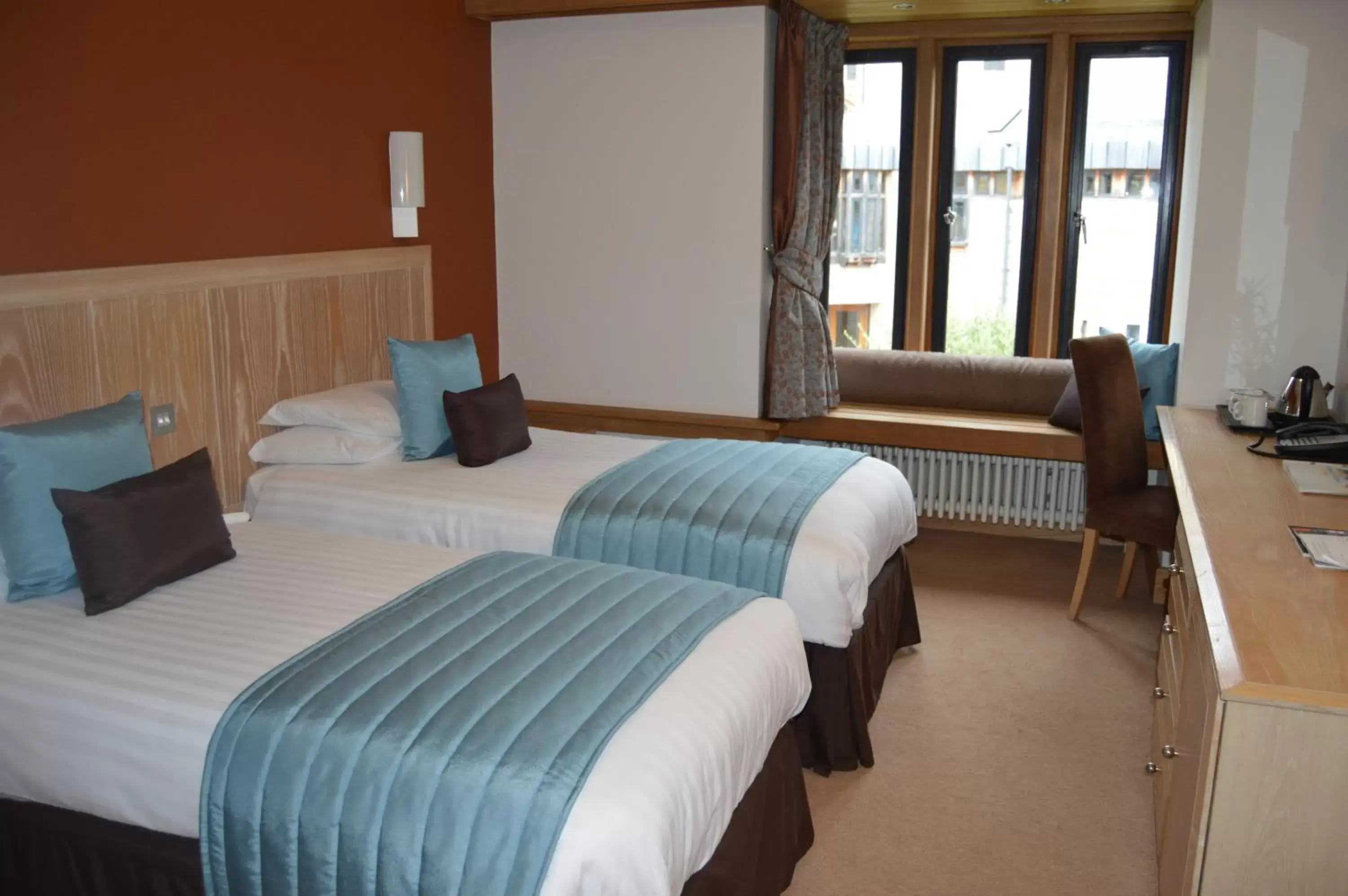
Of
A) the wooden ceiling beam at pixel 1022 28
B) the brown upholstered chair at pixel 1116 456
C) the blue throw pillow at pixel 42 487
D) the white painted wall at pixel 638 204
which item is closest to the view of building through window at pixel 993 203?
the wooden ceiling beam at pixel 1022 28

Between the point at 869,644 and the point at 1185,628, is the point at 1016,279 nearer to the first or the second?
the point at 869,644

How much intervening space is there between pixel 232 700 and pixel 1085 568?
3.01m

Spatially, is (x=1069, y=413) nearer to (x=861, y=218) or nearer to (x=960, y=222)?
(x=960, y=222)

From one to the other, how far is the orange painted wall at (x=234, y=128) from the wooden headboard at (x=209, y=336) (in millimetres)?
79

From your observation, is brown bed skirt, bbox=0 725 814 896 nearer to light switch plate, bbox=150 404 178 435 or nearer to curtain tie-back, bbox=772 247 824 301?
light switch plate, bbox=150 404 178 435

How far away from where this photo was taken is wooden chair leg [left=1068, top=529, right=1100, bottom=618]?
4.03 meters

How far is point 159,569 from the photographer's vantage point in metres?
2.60

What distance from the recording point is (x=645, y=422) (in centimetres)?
502

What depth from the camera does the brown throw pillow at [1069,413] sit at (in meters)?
4.63

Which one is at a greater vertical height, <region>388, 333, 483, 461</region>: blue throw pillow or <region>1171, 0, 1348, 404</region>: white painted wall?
<region>1171, 0, 1348, 404</region>: white painted wall

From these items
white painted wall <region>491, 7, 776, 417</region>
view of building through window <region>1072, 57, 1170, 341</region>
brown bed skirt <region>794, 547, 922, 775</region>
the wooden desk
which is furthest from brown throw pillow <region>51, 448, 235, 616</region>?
view of building through window <region>1072, 57, 1170, 341</region>

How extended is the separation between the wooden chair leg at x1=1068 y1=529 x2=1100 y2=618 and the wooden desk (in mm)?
1423

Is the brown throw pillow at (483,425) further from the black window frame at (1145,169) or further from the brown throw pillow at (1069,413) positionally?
the black window frame at (1145,169)

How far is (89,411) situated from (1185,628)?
2.60 meters
